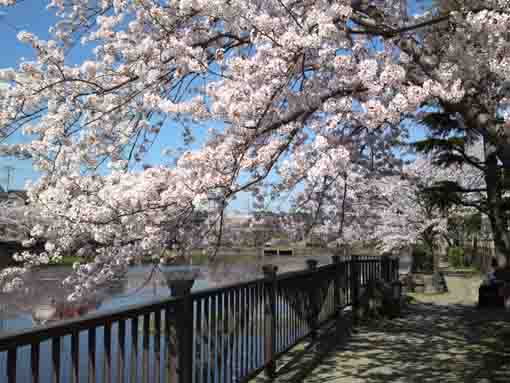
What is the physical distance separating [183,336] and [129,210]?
1369 millimetres

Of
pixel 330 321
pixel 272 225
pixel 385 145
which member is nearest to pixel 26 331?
pixel 272 225

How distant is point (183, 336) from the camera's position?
11.9 ft

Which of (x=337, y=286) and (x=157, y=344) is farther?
(x=337, y=286)

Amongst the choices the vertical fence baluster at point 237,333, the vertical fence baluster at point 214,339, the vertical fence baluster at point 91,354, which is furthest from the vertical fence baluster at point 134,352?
the vertical fence baluster at point 237,333

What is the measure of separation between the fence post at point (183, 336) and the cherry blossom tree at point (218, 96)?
2.32 feet

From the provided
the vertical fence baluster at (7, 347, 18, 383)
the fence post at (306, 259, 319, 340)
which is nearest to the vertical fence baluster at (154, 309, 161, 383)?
the vertical fence baluster at (7, 347, 18, 383)

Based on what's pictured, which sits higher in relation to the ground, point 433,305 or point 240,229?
point 240,229

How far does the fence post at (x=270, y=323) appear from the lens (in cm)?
557

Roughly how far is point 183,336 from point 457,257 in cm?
2536

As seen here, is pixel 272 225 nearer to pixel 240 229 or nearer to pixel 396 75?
→ pixel 240 229

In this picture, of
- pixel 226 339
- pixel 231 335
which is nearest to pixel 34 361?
pixel 226 339

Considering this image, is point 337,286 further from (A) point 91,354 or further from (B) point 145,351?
(A) point 91,354

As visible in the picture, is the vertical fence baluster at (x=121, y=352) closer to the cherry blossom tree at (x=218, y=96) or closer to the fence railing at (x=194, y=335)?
the fence railing at (x=194, y=335)

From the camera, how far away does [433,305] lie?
12.1 meters
